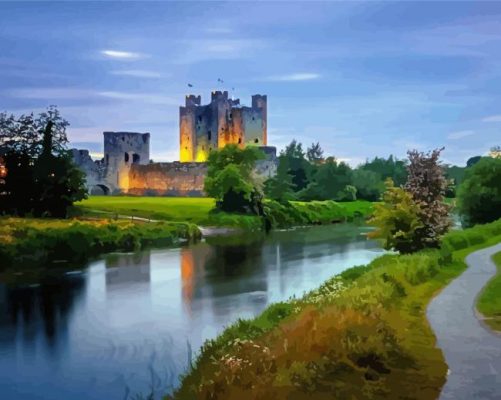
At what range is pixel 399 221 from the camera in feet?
108

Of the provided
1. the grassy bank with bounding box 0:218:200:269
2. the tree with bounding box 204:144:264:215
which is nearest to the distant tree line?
the grassy bank with bounding box 0:218:200:269

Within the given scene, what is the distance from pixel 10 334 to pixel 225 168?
54.8m

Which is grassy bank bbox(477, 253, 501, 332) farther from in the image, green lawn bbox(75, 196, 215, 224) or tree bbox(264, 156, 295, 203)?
tree bbox(264, 156, 295, 203)

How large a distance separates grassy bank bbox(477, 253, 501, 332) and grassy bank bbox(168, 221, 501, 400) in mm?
1375

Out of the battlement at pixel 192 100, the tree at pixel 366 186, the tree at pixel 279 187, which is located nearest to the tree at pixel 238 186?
the tree at pixel 279 187

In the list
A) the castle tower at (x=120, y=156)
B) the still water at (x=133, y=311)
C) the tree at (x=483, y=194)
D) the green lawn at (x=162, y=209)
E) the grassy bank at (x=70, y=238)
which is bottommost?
the still water at (x=133, y=311)

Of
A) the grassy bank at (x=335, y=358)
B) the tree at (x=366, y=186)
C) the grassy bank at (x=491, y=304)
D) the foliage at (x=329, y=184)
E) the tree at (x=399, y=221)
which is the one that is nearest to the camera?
the grassy bank at (x=335, y=358)

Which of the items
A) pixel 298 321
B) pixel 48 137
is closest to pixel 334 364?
pixel 298 321

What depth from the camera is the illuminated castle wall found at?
123 metres

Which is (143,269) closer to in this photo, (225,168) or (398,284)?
(398,284)

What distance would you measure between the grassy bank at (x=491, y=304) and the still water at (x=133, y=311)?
7122 mm

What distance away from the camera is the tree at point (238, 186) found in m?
74.9

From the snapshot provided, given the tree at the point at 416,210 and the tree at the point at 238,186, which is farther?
the tree at the point at 238,186

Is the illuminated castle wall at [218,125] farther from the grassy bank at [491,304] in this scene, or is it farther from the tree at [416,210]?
the grassy bank at [491,304]
